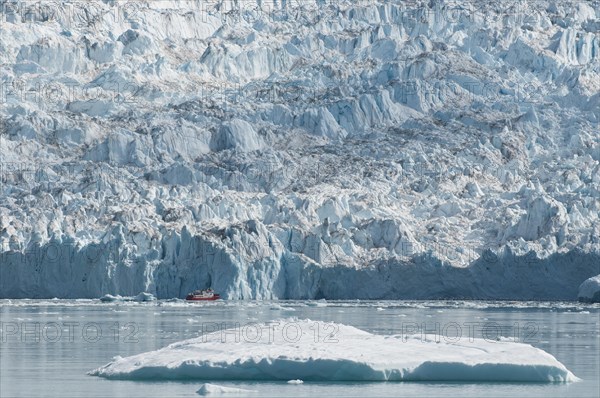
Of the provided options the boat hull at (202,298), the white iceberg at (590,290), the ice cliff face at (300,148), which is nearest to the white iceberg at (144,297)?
the boat hull at (202,298)

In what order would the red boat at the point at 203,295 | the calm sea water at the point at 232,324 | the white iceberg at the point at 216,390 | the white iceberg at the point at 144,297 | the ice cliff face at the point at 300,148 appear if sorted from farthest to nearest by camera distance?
the ice cliff face at the point at 300,148, the red boat at the point at 203,295, the white iceberg at the point at 144,297, the calm sea water at the point at 232,324, the white iceberg at the point at 216,390

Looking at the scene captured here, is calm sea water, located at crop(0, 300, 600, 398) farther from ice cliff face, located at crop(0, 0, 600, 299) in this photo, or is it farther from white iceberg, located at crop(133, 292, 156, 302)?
ice cliff face, located at crop(0, 0, 600, 299)

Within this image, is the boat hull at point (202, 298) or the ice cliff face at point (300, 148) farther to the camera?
the ice cliff face at point (300, 148)

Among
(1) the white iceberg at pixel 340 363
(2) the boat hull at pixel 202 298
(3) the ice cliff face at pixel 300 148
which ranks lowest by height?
(1) the white iceberg at pixel 340 363

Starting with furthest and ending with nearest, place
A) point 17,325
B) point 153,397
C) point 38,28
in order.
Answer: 1. point 38,28
2. point 17,325
3. point 153,397

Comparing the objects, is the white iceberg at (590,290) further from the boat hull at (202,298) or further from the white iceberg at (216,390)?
the white iceberg at (216,390)

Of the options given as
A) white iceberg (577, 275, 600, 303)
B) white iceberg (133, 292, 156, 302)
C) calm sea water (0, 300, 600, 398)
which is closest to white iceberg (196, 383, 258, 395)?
calm sea water (0, 300, 600, 398)

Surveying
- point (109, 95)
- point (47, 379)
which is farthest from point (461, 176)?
point (47, 379)

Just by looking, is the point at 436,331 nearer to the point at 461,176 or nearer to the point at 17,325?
the point at 17,325
